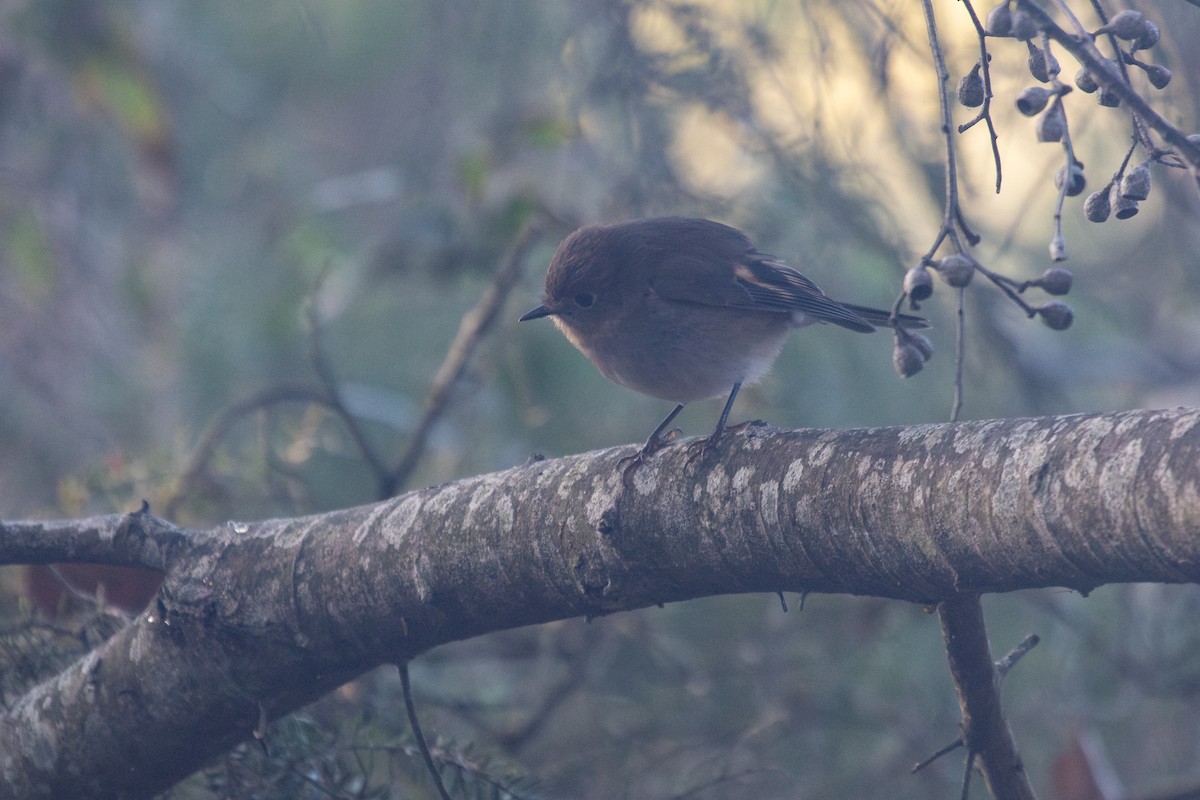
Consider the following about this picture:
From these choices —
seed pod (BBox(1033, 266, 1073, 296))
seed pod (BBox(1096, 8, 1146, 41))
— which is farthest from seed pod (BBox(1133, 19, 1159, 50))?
seed pod (BBox(1033, 266, 1073, 296))

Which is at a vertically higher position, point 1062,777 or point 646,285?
point 646,285

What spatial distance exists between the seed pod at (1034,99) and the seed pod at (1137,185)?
9.4 inches

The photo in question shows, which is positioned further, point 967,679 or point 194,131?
point 194,131

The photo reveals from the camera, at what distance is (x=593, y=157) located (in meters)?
5.35

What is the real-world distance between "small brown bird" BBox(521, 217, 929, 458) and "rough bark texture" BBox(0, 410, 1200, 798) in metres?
1.08

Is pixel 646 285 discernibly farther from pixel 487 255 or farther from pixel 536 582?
pixel 536 582

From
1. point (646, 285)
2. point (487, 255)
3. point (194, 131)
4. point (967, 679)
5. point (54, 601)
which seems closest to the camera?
point (967, 679)

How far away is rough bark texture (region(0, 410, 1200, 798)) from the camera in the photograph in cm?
176

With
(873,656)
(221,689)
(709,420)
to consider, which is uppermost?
(221,689)

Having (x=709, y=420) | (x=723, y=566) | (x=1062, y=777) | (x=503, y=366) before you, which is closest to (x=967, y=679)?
(x=723, y=566)

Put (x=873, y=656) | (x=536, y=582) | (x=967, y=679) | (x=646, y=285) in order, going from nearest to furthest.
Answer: (x=967, y=679), (x=536, y=582), (x=646, y=285), (x=873, y=656)

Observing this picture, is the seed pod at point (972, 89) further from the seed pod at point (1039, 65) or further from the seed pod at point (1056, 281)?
the seed pod at point (1056, 281)

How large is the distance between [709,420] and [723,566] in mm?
3217

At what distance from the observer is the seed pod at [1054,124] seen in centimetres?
177
